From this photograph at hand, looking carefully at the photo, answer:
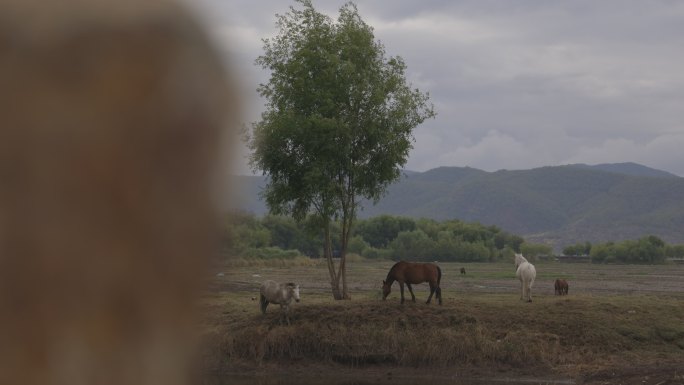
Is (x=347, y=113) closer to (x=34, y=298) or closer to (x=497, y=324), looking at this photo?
(x=497, y=324)

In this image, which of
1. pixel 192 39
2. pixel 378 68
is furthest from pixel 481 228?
pixel 192 39

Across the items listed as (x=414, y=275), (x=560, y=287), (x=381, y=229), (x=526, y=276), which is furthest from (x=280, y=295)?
(x=381, y=229)

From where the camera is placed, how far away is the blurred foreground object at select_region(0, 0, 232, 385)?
0.60m

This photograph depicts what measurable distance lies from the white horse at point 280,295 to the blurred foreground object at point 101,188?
2337cm

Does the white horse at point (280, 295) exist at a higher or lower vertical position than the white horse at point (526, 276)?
lower

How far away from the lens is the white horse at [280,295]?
24.1m

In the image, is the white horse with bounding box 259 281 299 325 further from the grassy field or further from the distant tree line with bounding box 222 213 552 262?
the distant tree line with bounding box 222 213 552 262

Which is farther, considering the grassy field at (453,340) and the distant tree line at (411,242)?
the distant tree line at (411,242)

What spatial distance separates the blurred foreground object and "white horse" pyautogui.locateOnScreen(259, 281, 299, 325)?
23.4 meters

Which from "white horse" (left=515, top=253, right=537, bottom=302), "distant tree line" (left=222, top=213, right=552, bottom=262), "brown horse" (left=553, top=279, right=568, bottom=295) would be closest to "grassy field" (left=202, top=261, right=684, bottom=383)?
"white horse" (left=515, top=253, right=537, bottom=302)

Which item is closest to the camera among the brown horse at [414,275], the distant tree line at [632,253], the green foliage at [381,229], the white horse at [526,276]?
the brown horse at [414,275]

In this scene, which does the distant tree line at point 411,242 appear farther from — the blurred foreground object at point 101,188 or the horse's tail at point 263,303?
the blurred foreground object at point 101,188

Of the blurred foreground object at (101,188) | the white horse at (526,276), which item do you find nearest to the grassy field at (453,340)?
the white horse at (526,276)

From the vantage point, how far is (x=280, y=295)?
24172 mm
